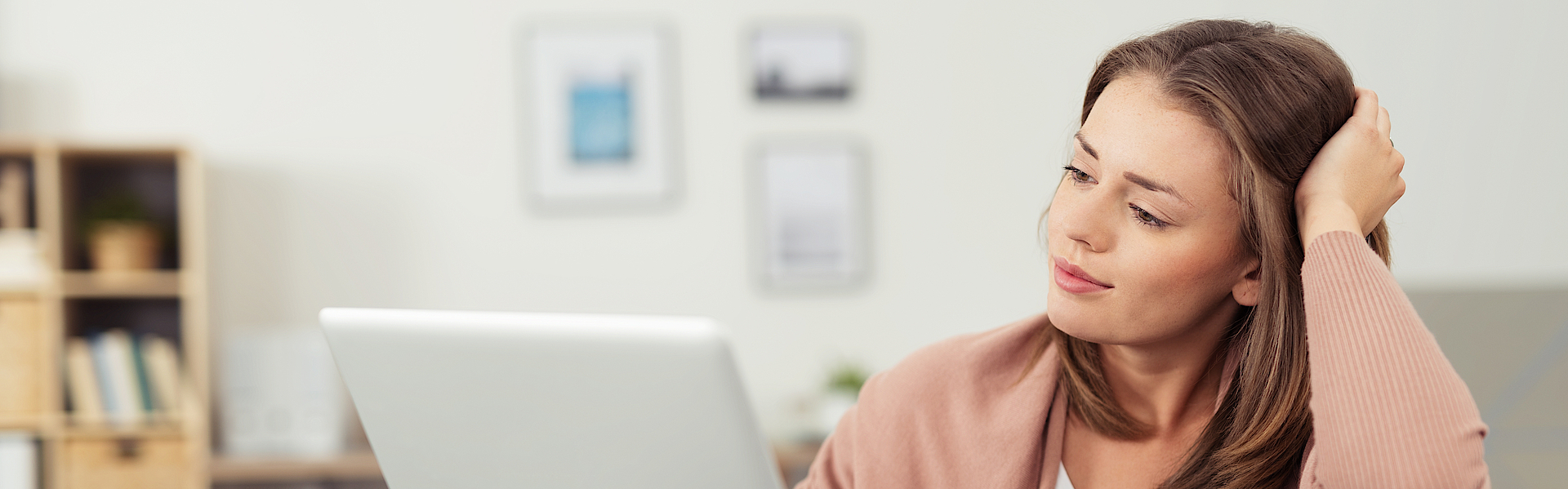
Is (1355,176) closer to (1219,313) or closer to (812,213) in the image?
(1219,313)

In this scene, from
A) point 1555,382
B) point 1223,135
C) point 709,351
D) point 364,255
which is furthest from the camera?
point 364,255

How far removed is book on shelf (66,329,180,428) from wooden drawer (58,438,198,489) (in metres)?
0.06

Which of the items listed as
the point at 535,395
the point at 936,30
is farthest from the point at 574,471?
the point at 936,30

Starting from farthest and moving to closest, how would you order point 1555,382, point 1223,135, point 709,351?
point 1555,382
point 1223,135
point 709,351

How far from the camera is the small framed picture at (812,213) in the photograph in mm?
2803

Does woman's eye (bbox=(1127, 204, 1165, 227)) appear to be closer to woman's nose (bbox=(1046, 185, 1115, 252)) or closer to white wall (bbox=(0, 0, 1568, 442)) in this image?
woman's nose (bbox=(1046, 185, 1115, 252))

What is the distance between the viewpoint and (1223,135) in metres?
0.79

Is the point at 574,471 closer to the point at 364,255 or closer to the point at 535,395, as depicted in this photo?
the point at 535,395

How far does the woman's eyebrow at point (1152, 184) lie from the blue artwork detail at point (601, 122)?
2117mm

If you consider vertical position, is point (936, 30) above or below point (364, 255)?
above

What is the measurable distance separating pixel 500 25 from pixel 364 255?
28.9 inches

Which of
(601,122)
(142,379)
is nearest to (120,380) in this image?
(142,379)

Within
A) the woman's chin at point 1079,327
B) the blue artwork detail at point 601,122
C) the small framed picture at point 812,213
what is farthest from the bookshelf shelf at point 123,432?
the woman's chin at point 1079,327

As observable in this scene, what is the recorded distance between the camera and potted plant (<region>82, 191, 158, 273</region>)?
7.97 ft
